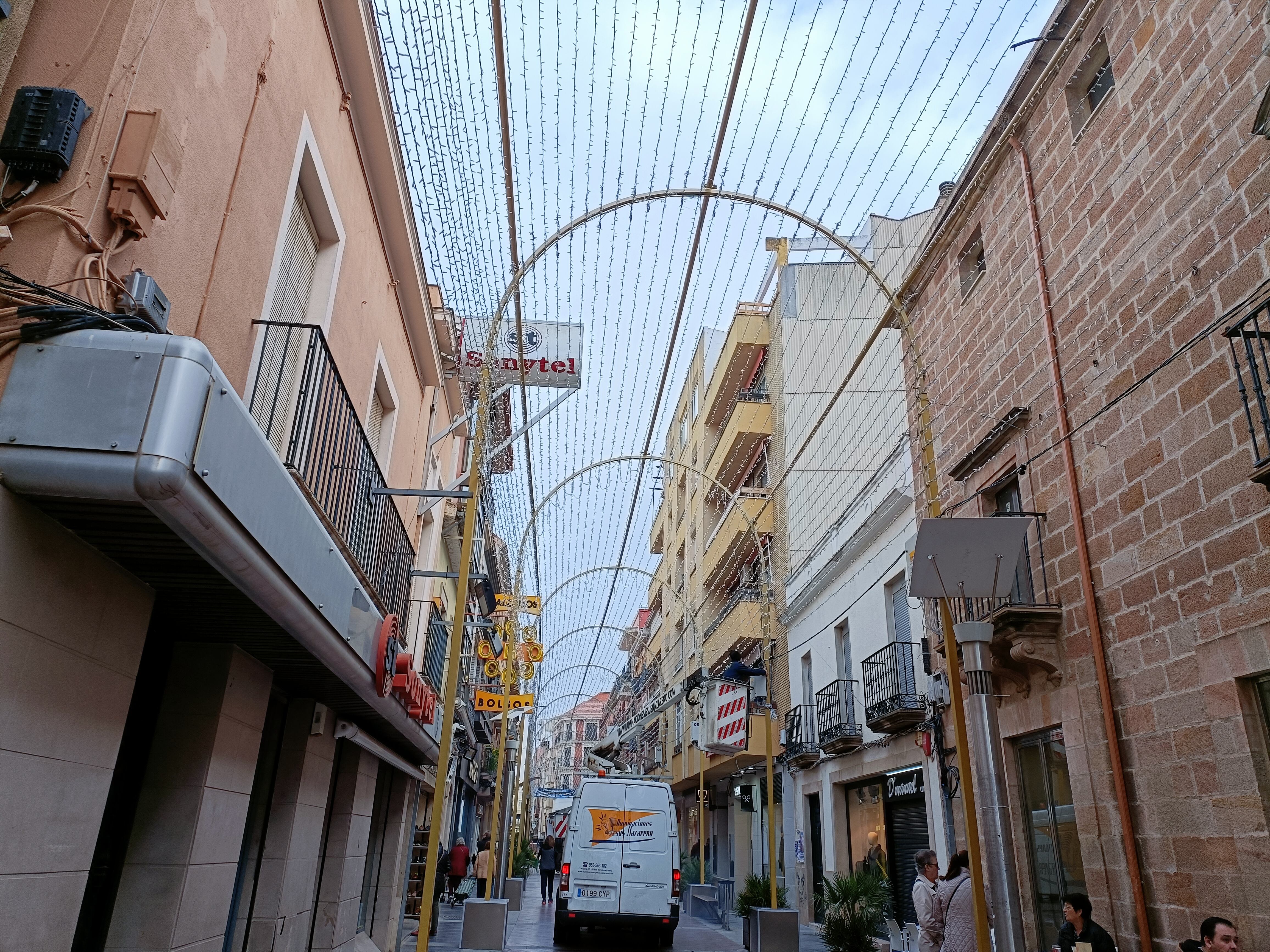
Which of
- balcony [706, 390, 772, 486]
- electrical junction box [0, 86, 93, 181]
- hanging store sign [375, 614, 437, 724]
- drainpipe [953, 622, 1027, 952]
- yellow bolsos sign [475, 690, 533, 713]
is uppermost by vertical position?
balcony [706, 390, 772, 486]

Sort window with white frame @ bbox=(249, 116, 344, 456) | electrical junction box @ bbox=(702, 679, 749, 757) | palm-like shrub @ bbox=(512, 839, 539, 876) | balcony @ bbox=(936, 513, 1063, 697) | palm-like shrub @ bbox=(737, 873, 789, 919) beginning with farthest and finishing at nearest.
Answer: palm-like shrub @ bbox=(512, 839, 539, 876), electrical junction box @ bbox=(702, 679, 749, 757), palm-like shrub @ bbox=(737, 873, 789, 919), balcony @ bbox=(936, 513, 1063, 697), window with white frame @ bbox=(249, 116, 344, 456)

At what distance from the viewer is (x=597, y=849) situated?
15.9 metres

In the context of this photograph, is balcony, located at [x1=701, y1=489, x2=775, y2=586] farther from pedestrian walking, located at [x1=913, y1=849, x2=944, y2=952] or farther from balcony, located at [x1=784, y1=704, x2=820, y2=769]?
pedestrian walking, located at [x1=913, y1=849, x2=944, y2=952]

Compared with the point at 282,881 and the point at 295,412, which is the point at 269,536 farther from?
the point at 282,881

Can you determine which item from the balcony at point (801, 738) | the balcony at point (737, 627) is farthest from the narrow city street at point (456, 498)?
the balcony at point (737, 627)

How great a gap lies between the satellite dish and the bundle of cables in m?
4.97

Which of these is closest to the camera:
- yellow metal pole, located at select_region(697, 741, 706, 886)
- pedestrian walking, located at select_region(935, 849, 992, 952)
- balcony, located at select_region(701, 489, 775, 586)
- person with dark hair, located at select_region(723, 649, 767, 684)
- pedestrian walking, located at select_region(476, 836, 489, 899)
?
pedestrian walking, located at select_region(935, 849, 992, 952)

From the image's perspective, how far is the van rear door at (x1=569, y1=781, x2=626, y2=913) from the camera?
1552 cm

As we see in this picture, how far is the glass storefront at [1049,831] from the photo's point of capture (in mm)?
10180

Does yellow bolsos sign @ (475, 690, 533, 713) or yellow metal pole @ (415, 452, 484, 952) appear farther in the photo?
yellow bolsos sign @ (475, 690, 533, 713)

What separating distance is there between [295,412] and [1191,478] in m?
7.49

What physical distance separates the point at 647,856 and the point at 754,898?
2579mm

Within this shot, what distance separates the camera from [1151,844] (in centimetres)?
841

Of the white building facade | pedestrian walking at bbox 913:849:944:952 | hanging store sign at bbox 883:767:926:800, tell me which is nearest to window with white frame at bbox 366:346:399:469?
the white building facade
